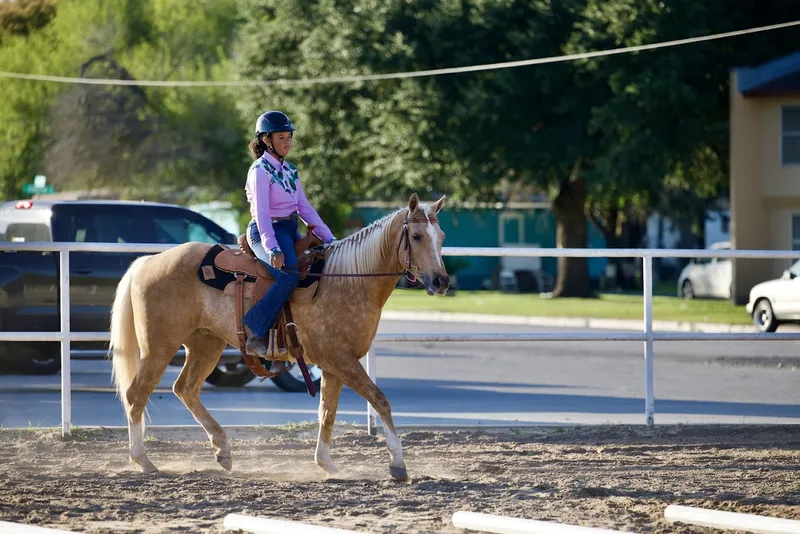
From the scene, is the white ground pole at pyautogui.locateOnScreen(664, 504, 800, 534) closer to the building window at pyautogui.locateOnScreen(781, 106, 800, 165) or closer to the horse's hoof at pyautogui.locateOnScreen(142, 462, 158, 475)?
the horse's hoof at pyautogui.locateOnScreen(142, 462, 158, 475)

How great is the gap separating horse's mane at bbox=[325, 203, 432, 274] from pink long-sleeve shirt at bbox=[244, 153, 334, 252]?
38 centimetres

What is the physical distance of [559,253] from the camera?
1059cm

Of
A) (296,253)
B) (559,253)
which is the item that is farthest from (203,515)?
(559,253)

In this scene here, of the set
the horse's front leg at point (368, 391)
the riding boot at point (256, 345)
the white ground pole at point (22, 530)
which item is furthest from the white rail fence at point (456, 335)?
the white ground pole at point (22, 530)

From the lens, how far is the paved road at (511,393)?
11422 millimetres

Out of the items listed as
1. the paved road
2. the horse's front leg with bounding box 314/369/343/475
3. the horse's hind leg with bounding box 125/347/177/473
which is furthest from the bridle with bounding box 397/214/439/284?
the paved road

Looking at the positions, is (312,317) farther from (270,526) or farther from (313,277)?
(270,526)

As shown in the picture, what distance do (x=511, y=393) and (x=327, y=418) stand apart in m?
5.82

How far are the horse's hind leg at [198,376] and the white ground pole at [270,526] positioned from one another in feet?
8.53

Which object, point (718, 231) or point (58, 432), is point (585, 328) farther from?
point (718, 231)

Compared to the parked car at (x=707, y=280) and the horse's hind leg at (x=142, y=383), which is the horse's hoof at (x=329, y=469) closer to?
the horse's hind leg at (x=142, y=383)

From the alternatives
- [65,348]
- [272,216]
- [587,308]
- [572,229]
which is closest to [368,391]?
[272,216]

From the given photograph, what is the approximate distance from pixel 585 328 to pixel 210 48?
30372 millimetres

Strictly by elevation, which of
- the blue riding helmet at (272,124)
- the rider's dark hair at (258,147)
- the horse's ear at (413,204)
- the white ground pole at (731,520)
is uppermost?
the blue riding helmet at (272,124)
